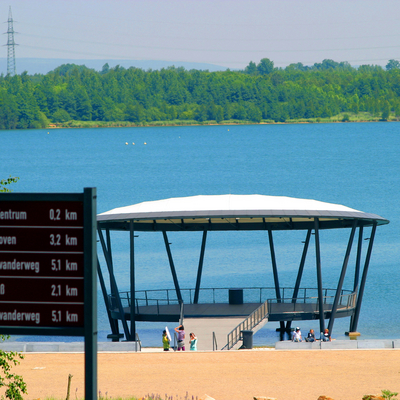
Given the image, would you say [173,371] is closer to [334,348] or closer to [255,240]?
[334,348]

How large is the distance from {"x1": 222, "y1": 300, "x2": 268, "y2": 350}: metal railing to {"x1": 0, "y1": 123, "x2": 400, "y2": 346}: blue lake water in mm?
7193

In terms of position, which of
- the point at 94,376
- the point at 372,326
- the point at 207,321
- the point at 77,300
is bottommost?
the point at 372,326

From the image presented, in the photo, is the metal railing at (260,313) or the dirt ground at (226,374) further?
the metal railing at (260,313)

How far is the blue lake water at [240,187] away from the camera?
171 feet

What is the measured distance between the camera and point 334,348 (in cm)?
2186

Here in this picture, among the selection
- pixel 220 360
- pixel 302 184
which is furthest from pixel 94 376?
pixel 302 184

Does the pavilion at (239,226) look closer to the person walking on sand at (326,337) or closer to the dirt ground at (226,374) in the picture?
the person walking on sand at (326,337)

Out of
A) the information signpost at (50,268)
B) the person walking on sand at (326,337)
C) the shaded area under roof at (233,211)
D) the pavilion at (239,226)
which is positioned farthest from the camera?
the pavilion at (239,226)

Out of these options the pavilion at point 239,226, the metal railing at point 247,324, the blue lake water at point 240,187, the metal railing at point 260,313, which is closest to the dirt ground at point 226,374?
the metal railing at point 247,324

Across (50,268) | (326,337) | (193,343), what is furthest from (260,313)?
(50,268)

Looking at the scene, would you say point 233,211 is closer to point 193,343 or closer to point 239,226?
point 193,343

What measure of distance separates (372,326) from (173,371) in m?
23.1

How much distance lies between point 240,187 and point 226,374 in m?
83.5

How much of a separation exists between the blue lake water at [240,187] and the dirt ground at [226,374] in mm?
13627
